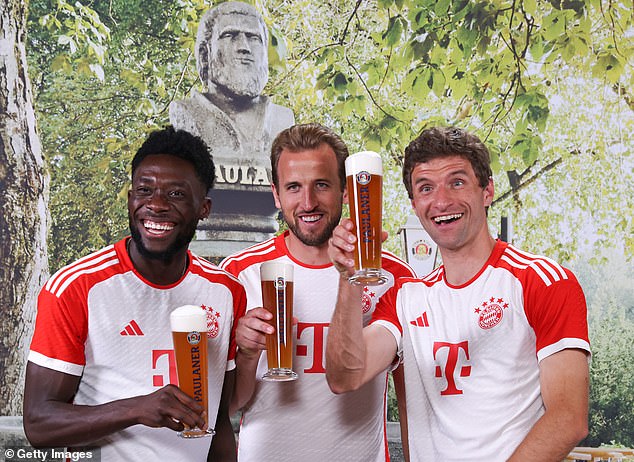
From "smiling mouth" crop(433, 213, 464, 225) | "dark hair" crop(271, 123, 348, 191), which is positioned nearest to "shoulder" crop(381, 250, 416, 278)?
"dark hair" crop(271, 123, 348, 191)

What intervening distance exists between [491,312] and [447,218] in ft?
0.96

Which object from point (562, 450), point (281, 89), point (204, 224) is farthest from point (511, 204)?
point (562, 450)

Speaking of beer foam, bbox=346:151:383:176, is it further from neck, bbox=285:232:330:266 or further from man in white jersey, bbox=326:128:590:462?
neck, bbox=285:232:330:266

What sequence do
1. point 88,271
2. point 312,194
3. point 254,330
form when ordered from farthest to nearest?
point 312,194 → point 88,271 → point 254,330

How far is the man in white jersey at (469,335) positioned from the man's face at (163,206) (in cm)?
52

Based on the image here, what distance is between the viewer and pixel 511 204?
15.7 feet

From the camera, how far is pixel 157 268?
80.2 inches

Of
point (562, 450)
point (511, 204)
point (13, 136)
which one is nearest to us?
point (562, 450)

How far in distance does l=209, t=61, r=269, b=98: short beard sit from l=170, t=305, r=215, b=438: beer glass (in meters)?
3.19

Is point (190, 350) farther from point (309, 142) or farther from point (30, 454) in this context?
point (30, 454)

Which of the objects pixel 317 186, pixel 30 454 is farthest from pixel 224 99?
pixel 317 186

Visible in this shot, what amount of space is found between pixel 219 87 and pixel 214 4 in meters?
0.58

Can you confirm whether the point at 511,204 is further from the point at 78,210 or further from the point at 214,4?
the point at 78,210

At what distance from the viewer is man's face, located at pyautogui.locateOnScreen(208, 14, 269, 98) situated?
4660 millimetres
